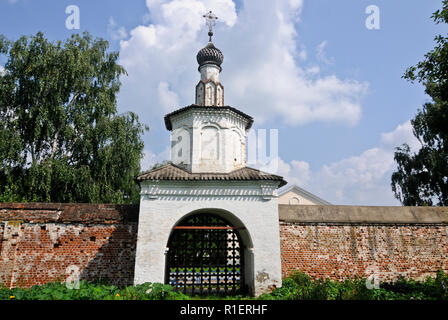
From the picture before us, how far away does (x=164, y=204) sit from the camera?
981cm

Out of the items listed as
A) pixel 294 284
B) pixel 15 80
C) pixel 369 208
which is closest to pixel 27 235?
pixel 294 284

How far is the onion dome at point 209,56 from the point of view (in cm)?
1359

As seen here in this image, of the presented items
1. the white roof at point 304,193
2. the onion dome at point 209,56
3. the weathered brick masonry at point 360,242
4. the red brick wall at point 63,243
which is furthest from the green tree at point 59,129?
the white roof at point 304,193

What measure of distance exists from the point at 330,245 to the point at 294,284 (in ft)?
7.95

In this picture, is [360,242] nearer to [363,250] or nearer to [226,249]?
[363,250]

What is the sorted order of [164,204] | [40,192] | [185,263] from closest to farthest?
1. [164,204]
2. [185,263]
3. [40,192]

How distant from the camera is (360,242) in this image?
11.5m

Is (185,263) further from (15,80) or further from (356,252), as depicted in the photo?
(15,80)

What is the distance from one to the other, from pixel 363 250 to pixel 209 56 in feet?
33.8

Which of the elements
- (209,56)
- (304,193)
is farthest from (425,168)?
(209,56)

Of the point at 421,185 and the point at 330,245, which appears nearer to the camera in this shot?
the point at 330,245

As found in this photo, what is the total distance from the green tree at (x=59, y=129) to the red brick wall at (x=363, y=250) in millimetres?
11237

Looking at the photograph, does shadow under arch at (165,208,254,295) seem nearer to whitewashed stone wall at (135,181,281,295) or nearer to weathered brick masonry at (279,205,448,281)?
whitewashed stone wall at (135,181,281,295)

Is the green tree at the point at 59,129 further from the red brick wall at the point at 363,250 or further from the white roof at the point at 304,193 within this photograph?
the white roof at the point at 304,193
